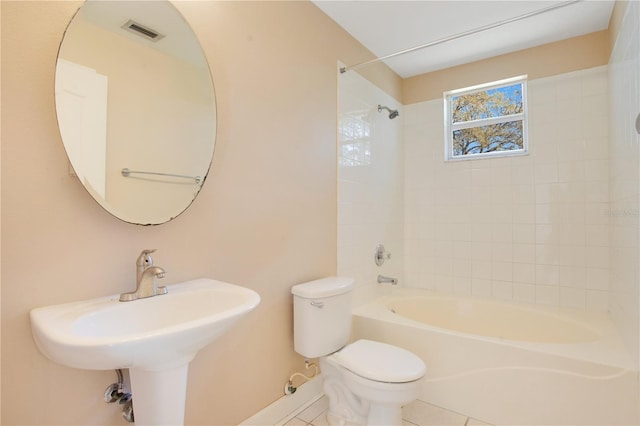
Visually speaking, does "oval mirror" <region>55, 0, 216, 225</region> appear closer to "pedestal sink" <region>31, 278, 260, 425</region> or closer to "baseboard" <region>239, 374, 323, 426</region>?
"pedestal sink" <region>31, 278, 260, 425</region>

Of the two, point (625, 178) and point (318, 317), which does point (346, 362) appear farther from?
point (625, 178)

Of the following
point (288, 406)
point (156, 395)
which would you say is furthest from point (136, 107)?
point (288, 406)

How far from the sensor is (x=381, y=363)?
169 cm

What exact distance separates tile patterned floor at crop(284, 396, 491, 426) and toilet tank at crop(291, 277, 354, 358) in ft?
1.20

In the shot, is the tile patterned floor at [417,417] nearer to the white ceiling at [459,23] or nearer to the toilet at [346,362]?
the toilet at [346,362]

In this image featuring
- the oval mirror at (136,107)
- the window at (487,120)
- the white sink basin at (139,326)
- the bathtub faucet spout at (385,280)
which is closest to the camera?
the white sink basin at (139,326)

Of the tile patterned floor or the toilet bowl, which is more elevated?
the toilet bowl

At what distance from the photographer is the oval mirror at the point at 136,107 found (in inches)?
44.1

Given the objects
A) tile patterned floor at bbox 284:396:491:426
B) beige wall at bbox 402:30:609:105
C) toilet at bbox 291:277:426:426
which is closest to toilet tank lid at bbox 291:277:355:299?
toilet at bbox 291:277:426:426

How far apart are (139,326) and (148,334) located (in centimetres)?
36

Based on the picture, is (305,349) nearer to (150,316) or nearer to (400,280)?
(150,316)

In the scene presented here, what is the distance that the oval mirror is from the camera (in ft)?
3.68

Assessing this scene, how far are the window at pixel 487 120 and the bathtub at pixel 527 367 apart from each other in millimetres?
1330

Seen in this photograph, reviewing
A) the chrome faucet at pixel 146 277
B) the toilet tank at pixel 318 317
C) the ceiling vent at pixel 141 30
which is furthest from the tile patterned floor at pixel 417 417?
the ceiling vent at pixel 141 30
